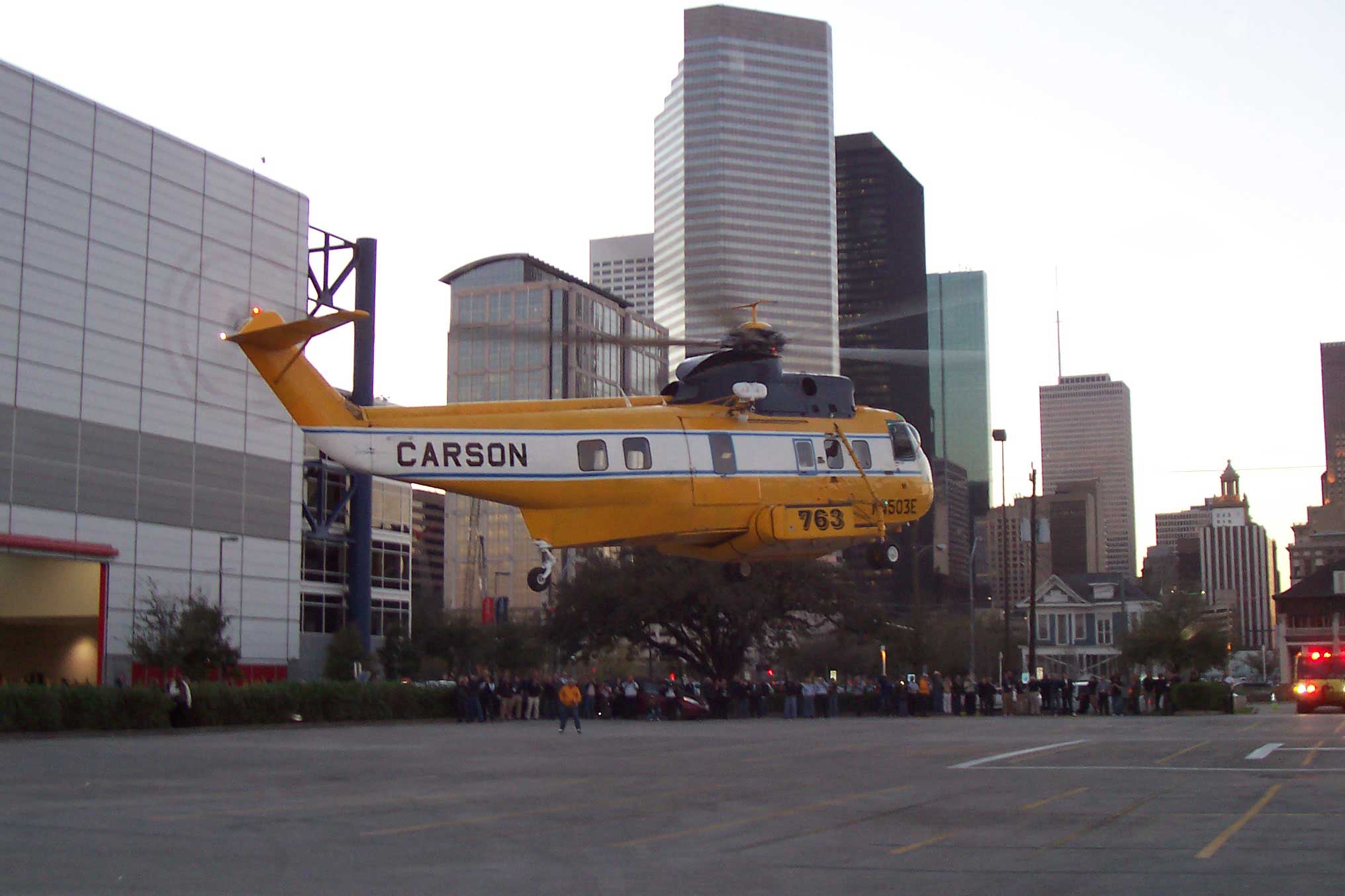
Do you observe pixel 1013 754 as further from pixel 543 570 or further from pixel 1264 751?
pixel 543 570

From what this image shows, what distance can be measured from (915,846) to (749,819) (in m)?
2.41

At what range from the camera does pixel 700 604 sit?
59.8 m

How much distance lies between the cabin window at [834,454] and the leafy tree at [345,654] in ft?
124

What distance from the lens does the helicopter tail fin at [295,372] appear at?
80.1 ft

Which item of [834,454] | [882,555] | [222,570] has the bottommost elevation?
A: [882,555]

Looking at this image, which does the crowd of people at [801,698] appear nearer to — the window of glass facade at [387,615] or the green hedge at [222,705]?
the green hedge at [222,705]

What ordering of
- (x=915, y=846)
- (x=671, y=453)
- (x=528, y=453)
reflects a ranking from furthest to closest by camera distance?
(x=671, y=453)
(x=528, y=453)
(x=915, y=846)

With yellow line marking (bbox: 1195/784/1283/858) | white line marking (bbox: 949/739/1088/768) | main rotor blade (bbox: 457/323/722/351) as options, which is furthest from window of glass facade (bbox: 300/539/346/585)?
yellow line marking (bbox: 1195/784/1283/858)

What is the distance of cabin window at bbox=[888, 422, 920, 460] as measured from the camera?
97.6 feet

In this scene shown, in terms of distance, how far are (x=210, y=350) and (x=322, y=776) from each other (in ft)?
132

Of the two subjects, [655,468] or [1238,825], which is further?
[655,468]

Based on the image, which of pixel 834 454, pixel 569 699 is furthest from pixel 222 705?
pixel 834 454

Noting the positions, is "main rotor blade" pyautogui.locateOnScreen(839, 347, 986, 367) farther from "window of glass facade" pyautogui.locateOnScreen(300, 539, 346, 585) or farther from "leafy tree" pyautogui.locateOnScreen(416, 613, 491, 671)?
"leafy tree" pyautogui.locateOnScreen(416, 613, 491, 671)

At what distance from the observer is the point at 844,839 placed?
1195cm
